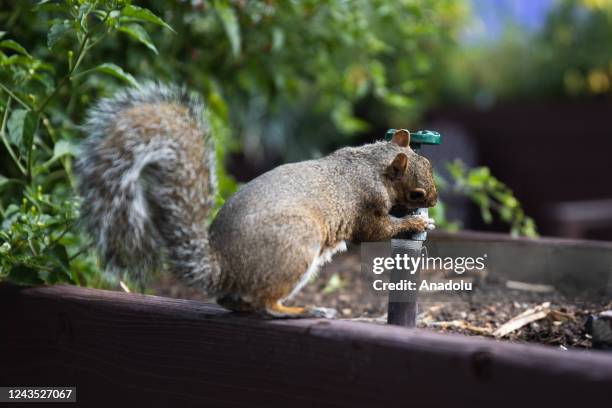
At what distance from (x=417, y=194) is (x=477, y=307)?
0.49 m

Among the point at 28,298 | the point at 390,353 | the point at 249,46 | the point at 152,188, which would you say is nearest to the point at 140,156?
the point at 152,188

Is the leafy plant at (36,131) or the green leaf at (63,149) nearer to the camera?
the leafy plant at (36,131)

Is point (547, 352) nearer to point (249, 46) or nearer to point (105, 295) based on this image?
point (105, 295)

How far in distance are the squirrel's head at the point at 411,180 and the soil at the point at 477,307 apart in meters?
0.27

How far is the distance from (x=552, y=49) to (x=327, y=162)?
5.41 metres

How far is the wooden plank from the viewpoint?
111cm

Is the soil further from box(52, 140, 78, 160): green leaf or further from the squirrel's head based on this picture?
box(52, 140, 78, 160): green leaf

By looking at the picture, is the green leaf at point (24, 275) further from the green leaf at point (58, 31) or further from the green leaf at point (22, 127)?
the green leaf at point (58, 31)

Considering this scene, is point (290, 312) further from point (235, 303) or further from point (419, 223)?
point (419, 223)

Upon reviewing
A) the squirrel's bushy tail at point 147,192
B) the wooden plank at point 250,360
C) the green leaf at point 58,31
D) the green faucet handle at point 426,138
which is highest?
the green leaf at point 58,31

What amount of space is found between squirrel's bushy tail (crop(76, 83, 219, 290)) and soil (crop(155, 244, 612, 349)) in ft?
1.54

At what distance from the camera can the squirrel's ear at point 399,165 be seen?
5.45 feet

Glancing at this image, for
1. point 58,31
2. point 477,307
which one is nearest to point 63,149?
point 58,31


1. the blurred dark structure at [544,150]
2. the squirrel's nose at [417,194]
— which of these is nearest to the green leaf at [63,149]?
the squirrel's nose at [417,194]
